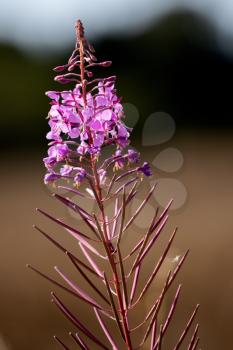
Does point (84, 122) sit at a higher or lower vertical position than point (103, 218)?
higher

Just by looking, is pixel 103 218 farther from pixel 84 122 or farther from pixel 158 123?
pixel 158 123

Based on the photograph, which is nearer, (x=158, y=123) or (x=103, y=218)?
(x=103, y=218)

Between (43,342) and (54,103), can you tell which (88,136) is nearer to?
(54,103)

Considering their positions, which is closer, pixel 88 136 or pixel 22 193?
pixel 88 136

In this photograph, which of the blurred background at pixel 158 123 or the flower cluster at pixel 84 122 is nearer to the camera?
the flower cluster at pixel 84 122

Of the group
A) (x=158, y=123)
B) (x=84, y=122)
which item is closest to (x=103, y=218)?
(x=84, y=122)

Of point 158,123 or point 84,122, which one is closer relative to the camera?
point 84,122

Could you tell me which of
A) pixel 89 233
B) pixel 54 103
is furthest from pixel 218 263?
pixel 54 103

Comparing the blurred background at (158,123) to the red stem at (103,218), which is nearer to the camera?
the red stem at (103,218)

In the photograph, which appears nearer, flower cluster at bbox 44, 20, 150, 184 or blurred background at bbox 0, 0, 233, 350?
flower cluster at bbox 44, 20, 150, 184

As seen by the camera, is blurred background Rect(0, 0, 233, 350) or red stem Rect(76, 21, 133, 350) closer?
red stem Rect(76, 21, 133, 350)

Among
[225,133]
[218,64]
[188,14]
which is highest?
[188,14]
